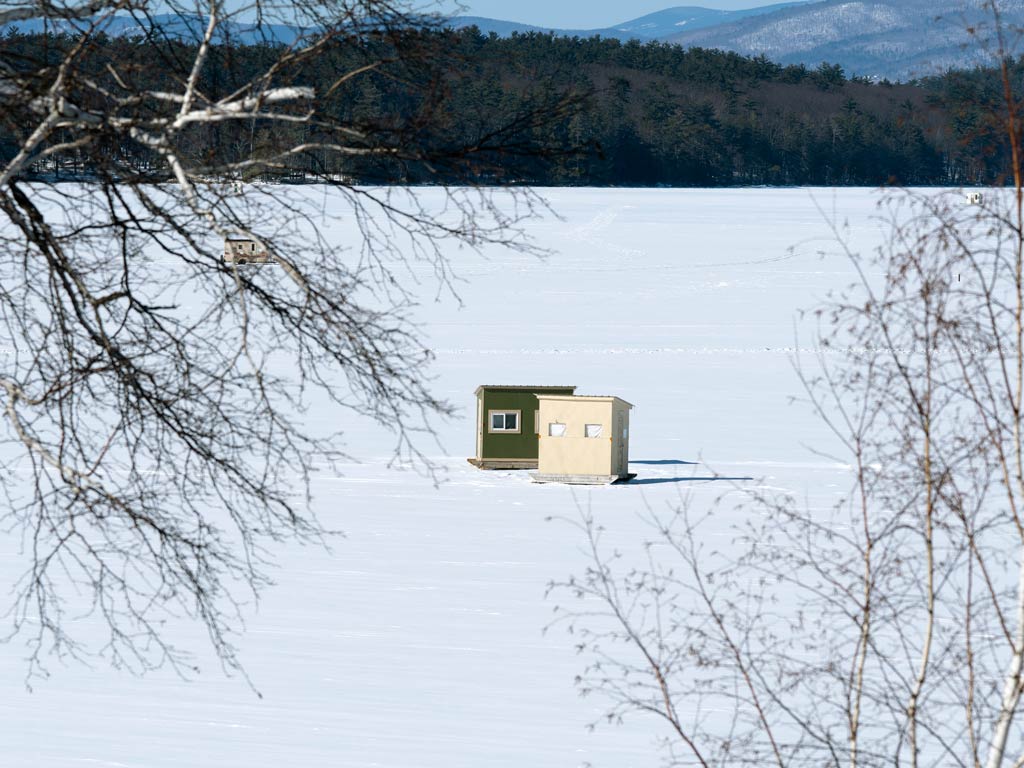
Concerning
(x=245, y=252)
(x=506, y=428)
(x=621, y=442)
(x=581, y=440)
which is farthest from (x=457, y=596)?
(x=506, y=428)

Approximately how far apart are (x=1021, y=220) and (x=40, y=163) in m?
3.37

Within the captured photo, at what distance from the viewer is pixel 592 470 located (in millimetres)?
20016

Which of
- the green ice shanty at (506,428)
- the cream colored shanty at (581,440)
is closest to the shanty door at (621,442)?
the cream colored shanty at (581,440)

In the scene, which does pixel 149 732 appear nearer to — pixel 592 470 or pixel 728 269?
pixel 592 470

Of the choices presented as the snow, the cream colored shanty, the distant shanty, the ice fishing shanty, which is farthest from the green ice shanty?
the ice fishing shanty


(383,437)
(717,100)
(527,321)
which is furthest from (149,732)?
(717,100)

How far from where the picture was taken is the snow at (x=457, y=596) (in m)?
8.84

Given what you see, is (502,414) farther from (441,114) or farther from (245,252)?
(441,114)

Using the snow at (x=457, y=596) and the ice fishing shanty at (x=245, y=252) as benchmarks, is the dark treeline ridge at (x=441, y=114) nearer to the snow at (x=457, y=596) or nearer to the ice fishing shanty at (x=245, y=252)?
the ice fishing shanty at (x=245, y=252)

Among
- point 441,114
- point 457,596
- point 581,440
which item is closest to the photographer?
point 441,114

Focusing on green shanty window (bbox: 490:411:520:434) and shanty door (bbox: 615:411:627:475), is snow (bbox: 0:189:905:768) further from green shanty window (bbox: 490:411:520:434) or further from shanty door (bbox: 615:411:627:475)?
green shanty window (bbox: 490:411:520:434)

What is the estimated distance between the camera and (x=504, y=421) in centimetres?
2142

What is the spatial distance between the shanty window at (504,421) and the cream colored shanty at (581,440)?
1.07 m

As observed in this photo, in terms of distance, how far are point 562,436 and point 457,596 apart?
7.60 meters
